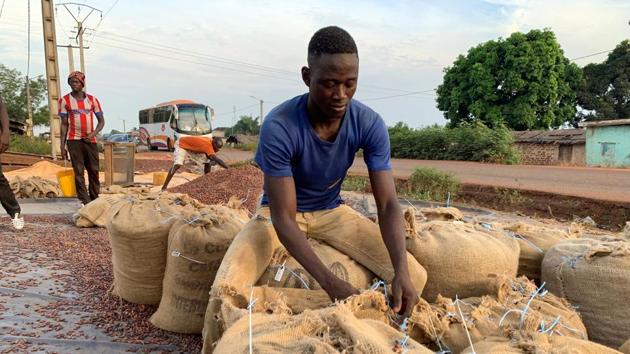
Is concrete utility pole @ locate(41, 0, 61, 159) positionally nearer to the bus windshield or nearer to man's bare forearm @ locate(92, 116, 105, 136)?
man's bare forearm @ locate(92, 116, 105, 136)

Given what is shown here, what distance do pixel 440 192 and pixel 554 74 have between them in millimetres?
22427

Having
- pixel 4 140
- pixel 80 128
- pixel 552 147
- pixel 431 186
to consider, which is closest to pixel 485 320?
pixel 4 140

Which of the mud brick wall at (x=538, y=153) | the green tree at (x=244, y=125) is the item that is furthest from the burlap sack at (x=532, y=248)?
the green tree at (x=244, y=125)

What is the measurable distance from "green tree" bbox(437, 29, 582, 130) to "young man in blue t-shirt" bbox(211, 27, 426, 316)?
28.7m

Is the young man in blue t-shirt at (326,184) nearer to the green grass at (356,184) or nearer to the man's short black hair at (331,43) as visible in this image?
the man's short black hair at (331,43)

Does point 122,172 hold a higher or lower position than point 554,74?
lower

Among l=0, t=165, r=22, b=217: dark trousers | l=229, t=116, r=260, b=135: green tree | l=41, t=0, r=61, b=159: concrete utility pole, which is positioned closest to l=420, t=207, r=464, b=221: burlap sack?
l=0, t=165, r=22, b=217: dark trousers

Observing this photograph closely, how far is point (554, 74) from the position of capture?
29.4 meters

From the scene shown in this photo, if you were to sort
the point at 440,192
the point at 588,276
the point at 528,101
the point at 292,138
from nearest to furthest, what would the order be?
the point at 292,138
the point at 588,276
the point at 440,192
the point at 528,101

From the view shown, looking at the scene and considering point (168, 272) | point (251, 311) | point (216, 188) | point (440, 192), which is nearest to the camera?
point (251, 311)

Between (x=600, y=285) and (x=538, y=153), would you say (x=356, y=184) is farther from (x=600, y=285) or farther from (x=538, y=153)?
(x=538, y=153)

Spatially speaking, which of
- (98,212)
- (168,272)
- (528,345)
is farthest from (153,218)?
(98,212)

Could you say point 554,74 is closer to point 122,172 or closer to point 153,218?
point 122,172

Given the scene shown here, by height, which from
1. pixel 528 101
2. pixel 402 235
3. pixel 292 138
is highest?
pixel 528 101
